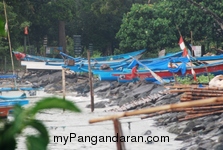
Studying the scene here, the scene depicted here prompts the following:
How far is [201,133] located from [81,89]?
55.6 ft

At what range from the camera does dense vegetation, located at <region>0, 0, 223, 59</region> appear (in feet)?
101

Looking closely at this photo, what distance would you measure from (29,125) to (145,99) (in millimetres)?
17309

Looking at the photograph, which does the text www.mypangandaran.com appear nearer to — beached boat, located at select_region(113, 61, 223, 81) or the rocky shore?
the rocky shore

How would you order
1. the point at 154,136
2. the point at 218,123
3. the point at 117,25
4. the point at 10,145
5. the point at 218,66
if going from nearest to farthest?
the point at 10,145, the point at 218,123, the point at 154,136, the point at 218,66, the point at 117,25

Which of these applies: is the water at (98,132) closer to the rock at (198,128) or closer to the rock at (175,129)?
the rock at (175,129)

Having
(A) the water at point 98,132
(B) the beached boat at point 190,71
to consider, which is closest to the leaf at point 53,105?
(A) the water at point 98,132

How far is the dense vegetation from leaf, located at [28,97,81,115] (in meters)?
24.8

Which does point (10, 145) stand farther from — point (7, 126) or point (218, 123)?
point (218, 123)

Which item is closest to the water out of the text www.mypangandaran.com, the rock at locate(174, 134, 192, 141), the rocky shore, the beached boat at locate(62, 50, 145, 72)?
the text www.mypangandaran.com

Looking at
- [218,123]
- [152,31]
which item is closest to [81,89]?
[152,31]

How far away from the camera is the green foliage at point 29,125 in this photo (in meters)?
1.87

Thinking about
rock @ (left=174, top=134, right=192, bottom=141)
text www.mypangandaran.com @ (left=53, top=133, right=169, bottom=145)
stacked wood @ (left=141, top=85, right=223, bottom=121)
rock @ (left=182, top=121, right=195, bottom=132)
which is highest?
stacked wood @ (left=141, top=85, right=223, bottom=121)

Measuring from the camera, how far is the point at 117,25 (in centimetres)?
3903

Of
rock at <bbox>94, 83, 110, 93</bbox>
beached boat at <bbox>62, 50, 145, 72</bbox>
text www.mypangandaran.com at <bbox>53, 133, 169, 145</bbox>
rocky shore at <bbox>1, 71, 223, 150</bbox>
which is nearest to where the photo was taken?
rocky shore at <bbox>1, 71, 223, 150</bbox>
